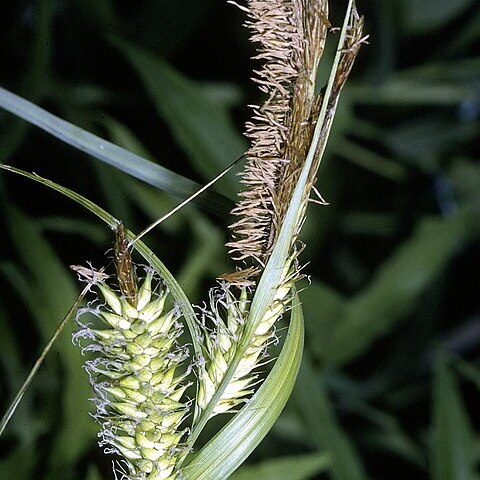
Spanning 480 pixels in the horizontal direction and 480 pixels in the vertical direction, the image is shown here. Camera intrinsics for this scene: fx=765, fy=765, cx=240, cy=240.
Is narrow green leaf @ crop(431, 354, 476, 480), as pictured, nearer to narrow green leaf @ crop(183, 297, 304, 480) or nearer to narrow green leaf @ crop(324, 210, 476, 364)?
narrow green leaf @ crop(324, 210, 476, 364)

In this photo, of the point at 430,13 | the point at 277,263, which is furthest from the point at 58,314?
the point at 430,13

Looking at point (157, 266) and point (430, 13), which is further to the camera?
point (430, 13)

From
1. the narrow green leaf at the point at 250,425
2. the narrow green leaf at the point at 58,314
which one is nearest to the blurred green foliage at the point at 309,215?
the narrow green leaf at the point at 58,314

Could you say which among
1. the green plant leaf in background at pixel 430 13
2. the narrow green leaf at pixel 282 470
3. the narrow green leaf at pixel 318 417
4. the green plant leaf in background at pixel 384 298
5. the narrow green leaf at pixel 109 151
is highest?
the green plant leaf in background at pixel 430 13

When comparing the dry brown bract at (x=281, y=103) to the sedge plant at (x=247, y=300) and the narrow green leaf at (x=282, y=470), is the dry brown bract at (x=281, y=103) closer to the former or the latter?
the sedge plant at (x=247, y=300)

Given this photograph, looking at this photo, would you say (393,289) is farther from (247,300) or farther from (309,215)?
(247,300)

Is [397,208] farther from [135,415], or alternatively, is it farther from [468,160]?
[135,415]

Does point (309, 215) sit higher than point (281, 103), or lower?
lower
